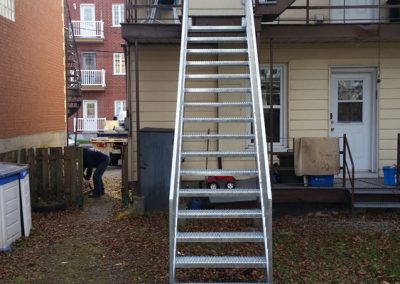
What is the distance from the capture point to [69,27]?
1841cm

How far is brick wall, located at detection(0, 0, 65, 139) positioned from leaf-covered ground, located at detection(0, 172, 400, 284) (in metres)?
3.48

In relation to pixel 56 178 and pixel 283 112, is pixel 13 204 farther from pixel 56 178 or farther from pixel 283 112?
pixel 283 112

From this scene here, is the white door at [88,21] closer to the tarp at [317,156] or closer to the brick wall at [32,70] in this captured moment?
the brick wall at [32,70]

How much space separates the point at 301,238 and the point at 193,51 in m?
3.22

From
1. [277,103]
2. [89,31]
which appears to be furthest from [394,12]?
[89,31]

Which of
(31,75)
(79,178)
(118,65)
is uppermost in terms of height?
(118,65)

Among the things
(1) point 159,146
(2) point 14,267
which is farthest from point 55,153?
(2) point 14,267

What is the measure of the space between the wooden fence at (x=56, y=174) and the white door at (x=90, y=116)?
23.8 meters

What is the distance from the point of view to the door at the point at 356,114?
9.95m

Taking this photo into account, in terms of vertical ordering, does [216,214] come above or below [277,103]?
below

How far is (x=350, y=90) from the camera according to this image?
33.0ft

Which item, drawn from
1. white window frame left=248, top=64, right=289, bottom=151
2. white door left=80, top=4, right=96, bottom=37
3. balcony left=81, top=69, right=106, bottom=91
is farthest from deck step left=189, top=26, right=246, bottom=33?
white door left=80, top=4, right=96, bottom=37

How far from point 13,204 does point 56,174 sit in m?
2.95

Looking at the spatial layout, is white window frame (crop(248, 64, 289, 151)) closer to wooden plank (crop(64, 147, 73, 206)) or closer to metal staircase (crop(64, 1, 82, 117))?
wooden plank (crop(64, 147, 73, 206))
